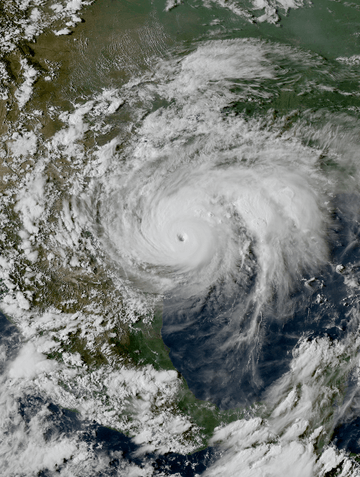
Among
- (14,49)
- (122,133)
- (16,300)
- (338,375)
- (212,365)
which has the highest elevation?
(14,49)

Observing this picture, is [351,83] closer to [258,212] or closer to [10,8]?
[258,212]

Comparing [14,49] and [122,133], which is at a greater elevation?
[14,49]

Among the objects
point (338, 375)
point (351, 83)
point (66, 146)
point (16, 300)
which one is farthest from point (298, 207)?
point (16, 300)

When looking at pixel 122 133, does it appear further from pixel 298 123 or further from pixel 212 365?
pixel 212 365

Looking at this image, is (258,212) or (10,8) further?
(10,8)

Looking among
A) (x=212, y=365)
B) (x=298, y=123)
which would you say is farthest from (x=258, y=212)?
(x=212, y=365)

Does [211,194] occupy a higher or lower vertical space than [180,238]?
higher
